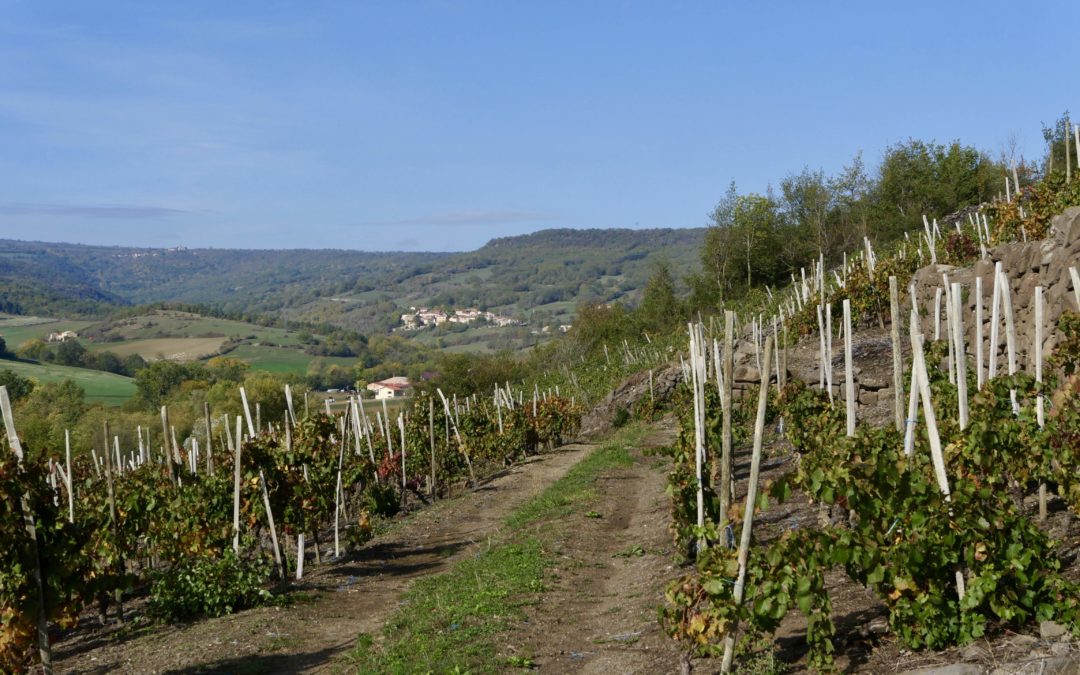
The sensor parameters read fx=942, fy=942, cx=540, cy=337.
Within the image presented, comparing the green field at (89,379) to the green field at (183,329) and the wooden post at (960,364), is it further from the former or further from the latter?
the wooden post at (960,364)

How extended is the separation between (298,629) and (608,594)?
348cm

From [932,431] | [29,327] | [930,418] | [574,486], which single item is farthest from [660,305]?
[29,327]

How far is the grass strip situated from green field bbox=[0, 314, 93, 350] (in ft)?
558

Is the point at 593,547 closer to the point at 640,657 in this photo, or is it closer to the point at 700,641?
the point at 640,657

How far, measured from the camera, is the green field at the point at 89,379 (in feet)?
347

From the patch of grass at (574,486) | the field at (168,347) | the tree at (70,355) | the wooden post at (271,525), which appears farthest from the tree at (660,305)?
the field at (168,347)

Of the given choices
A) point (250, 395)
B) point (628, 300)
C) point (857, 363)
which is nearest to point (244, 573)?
point (857, 363)

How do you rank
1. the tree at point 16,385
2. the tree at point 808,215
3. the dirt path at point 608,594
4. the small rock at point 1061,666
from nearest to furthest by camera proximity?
the small rock at point 1061,666, the dirt path at point 608,594, the tree at point 808,215, the tree at point 16,385

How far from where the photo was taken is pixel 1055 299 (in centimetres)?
1319

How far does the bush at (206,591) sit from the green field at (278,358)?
12915 cm

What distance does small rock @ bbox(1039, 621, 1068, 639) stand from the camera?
5.63 metres

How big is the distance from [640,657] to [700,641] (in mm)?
1596

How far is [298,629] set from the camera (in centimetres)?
1012

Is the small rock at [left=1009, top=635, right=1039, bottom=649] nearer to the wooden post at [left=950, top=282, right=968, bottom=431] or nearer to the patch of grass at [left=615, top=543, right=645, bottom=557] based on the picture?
the wooden post at [left=950, top=282, right=968, bottom=431]
